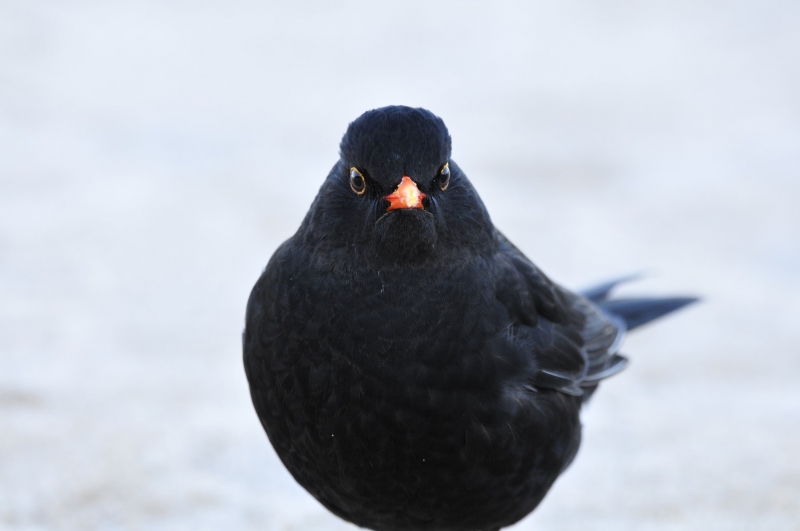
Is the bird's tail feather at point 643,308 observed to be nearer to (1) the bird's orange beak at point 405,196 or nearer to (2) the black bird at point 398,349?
(2) the black bird at point 398,349

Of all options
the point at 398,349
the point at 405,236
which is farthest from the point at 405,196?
the point at 398,349

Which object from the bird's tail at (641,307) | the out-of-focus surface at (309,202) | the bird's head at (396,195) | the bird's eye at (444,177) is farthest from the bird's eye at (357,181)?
the bird's tail at (641,307)

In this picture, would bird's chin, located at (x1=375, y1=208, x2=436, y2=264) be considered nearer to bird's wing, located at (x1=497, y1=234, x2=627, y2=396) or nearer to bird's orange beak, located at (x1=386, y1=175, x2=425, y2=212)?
bird's orange beak, located at (x1=386, y1=175, x2=425, y2=212)

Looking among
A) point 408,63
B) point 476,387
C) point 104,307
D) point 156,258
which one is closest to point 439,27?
point 408,63

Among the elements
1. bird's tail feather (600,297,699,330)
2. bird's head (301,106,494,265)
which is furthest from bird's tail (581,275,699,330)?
bird's head (301,106,494,265)

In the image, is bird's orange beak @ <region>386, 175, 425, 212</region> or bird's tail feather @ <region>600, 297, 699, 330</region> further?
bird's tail feather @ <region>600, 297, 699, 330</region>

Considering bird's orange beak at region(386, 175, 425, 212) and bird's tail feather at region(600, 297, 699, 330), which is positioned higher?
bird's tail feather at region(600, 297, 699, 330)

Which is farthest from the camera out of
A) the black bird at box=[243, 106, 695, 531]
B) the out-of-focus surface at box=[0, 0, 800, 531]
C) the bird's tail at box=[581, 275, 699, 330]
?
the bird's tail at box=[581, 275, 699, 330]
